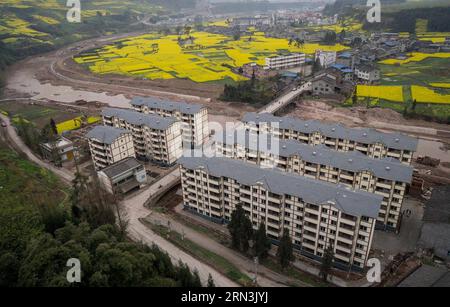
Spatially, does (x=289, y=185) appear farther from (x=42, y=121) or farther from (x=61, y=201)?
(x=42, y=121)

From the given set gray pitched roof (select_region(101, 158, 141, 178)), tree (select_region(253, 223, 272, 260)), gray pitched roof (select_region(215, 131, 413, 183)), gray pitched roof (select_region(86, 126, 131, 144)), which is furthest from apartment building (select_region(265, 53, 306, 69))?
tree (select_region(253, 223, 272, 260))

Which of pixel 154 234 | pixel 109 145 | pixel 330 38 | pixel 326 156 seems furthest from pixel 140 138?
pixel 330 38

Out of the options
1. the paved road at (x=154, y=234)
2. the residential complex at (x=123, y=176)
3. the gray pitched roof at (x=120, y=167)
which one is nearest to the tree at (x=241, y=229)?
the paved road at (x=154, y=234)

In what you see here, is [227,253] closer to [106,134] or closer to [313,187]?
[313,187]

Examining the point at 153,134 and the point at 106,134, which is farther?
the point at 153,134

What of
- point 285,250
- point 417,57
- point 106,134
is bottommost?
point 285,250
